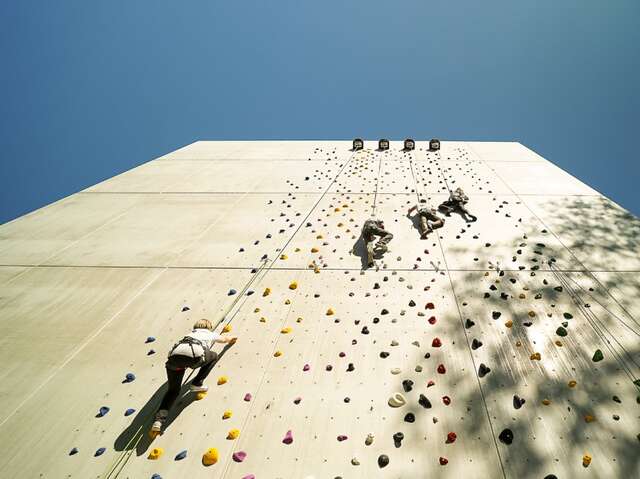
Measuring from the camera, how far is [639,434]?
3.12 metres

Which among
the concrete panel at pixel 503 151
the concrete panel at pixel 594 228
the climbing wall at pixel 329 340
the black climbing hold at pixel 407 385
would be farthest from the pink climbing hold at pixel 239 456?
the concrete panel at pixel 503 151

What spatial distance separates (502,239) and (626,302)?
2096mm

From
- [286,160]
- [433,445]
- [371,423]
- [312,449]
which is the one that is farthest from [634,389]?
[286,160]

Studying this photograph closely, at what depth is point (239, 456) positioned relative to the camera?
313 centimetres

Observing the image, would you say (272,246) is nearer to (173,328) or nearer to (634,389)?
(173,328)

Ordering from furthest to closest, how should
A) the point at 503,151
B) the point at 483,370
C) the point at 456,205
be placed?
the point at 503,151, the point at 456,205, the point at 483,370

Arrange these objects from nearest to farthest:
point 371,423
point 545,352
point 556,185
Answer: point 371,423, point 545,352, point 556,185

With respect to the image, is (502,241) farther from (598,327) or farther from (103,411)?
(103,411)

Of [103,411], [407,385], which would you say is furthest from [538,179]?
[103,411]

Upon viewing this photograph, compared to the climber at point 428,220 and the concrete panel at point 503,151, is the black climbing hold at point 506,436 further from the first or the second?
the concrete panel at point 503,151

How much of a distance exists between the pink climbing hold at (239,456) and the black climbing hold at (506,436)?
2.22m

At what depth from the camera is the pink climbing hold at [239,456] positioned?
10.2ft

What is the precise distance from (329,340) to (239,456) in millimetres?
1626

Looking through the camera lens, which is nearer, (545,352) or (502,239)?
(545,352)
